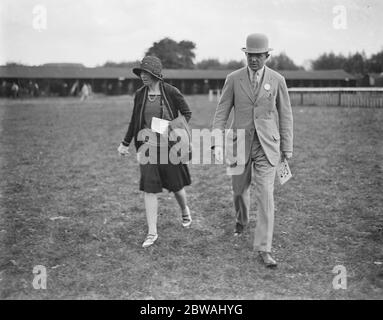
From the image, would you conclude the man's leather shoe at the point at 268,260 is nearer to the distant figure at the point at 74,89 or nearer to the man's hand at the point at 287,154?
the man's hand at the point at 287,154

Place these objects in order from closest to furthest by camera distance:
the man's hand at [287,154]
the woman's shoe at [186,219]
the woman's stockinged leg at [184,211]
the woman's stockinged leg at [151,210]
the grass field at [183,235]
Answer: the grass field at [183,235], the man's hand at [287,154], the woman's stockinged leg at [151,210], the woman's stockinged leg at [184,211], the woman's shoe at [186,219]

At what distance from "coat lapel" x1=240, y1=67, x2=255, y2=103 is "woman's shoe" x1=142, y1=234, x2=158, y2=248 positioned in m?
1.88

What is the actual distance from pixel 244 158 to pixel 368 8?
12.0 ft

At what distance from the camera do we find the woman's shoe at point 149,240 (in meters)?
4.91

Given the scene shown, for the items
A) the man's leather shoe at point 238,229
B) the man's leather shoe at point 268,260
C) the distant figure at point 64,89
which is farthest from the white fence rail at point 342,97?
the distant figure at point 64,89

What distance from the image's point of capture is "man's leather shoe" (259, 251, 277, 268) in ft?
14.2

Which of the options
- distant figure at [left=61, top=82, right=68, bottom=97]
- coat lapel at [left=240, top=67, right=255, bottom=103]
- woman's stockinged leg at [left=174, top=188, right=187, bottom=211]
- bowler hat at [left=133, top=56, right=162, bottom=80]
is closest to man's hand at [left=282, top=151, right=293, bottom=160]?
coat lapel at [left=240, top=67, right=255, bottom=103]

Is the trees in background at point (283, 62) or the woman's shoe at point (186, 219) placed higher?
the trees in background at point (283, 62)

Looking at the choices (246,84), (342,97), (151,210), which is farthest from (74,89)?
(246,84)

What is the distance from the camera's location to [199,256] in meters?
4.66

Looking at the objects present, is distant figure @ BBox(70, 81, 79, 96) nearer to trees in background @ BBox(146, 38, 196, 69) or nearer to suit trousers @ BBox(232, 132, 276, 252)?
trees in background @ BBox(146, 38, 196, 69)

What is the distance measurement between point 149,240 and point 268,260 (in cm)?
138

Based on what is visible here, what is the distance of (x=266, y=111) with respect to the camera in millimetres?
4605
